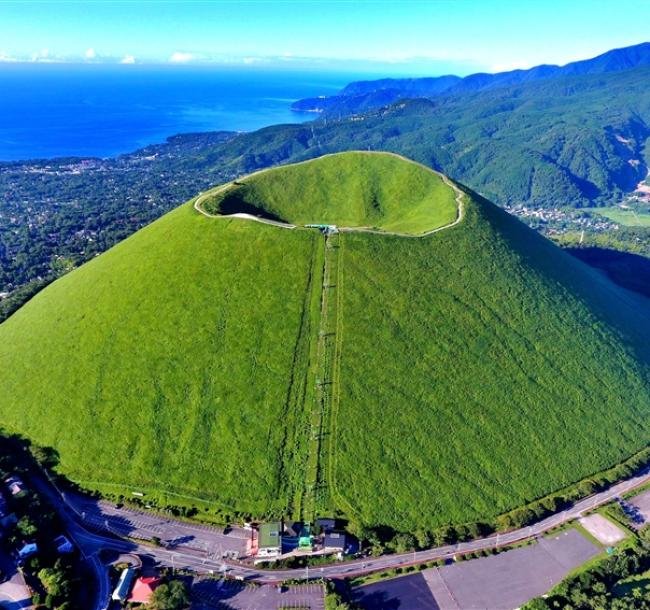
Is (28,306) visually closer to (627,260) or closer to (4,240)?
(4,240)

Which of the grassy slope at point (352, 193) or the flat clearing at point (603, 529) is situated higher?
the grassy slope at point (352, 193)

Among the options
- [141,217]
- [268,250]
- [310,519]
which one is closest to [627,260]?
[268,250]

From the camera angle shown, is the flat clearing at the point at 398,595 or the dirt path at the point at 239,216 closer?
the flat clearing at the point at 398,595

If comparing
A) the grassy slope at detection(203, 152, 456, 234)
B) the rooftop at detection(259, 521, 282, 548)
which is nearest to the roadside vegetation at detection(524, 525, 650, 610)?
the rooftop at detection(259, 521, 282, 548)

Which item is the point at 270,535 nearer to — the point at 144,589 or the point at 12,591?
→ the point at 144,589

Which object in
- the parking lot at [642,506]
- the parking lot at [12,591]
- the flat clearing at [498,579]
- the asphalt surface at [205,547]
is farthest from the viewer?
the parking lot at [642,506]

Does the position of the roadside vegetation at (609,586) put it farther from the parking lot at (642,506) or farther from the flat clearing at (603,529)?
the parking lot at (642,506)

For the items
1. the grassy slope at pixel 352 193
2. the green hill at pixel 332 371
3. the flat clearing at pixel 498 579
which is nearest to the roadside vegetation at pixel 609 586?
the flat clearing at pixel 498 579
